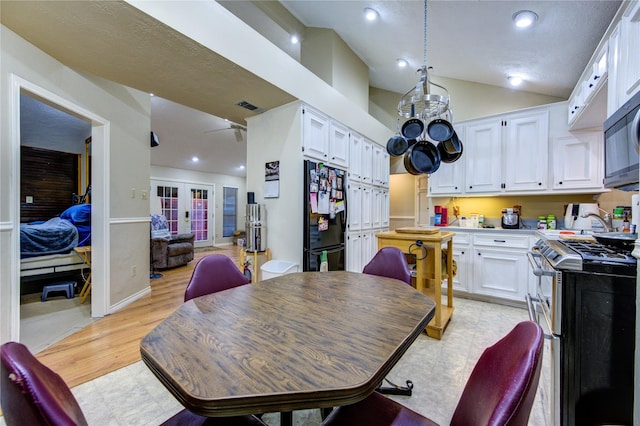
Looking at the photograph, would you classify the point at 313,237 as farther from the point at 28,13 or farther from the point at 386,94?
the point at 386,94

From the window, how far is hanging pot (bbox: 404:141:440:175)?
26.2 ft

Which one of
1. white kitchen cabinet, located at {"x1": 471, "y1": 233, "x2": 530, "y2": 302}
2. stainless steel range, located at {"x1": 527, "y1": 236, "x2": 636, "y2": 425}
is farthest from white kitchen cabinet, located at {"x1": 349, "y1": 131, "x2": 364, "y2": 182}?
stainless steel range, located at {"x1": 527, "y1": 236, "x2": 636, "y2": 425}

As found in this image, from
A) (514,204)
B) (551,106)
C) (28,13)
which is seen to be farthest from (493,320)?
(28,13)

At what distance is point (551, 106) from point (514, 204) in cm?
128

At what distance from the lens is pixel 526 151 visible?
347cm

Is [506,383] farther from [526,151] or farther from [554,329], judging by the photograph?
[526,151]

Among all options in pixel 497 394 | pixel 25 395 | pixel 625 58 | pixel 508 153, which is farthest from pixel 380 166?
pixel 25 395

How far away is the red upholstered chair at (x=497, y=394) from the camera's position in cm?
54

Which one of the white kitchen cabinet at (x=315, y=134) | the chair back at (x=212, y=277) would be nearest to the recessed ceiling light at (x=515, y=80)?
the white kitchen cabinet at (x=315, y=134)

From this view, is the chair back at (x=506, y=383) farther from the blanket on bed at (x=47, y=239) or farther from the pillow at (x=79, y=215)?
the pillow at (x=79, y=215)

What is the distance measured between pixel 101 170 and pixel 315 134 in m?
2.37

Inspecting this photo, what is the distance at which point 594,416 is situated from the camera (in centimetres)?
120

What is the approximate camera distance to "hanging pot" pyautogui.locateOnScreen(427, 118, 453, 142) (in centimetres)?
235

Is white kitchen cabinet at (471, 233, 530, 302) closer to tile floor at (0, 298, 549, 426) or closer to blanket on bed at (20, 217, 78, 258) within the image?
tile floor at (0, 298, 549, 426)
